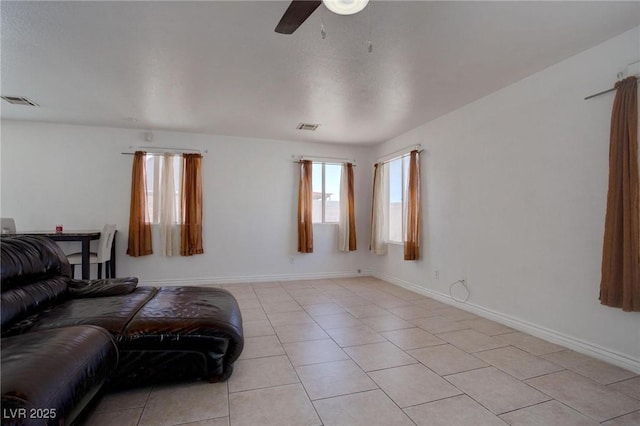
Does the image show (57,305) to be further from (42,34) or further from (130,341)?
(42,34)

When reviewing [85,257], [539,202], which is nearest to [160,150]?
[85,257]

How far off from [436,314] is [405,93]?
2.51m

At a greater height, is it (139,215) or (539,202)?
(539,202)

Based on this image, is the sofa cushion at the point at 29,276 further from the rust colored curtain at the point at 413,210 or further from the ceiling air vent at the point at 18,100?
the rust colored curtain at the point at 413,210

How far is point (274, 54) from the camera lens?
2.74 m

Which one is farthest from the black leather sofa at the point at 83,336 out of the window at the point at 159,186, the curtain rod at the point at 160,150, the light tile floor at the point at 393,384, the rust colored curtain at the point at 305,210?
the rust colored curtain at the point at 305,210

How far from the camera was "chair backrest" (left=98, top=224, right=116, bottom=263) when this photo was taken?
14.4 feet

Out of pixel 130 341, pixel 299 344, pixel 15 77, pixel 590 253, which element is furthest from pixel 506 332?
pixel 15 77

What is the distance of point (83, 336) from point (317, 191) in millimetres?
4631

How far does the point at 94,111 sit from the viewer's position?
4.23m

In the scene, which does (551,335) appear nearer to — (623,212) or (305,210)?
(623,212)

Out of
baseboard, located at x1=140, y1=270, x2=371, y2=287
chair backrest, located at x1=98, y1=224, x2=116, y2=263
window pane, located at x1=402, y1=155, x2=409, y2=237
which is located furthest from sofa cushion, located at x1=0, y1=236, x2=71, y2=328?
window pane, located at x1=402, y1=155, x2=409, y2=237

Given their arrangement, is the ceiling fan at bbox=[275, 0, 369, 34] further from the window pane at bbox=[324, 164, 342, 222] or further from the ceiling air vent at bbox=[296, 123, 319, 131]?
the window pane at bbox=[324, 164, 342, 222]

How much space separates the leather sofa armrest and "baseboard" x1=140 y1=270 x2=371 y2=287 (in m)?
2.47
